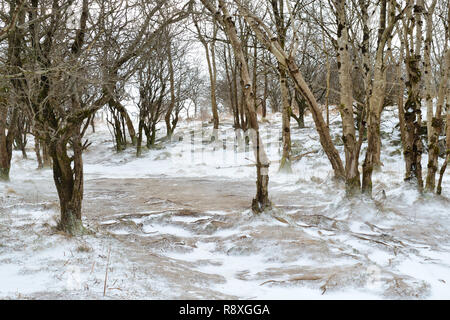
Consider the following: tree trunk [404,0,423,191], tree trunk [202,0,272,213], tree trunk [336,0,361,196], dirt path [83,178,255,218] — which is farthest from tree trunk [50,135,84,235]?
tree trunk [404,0,423,191]

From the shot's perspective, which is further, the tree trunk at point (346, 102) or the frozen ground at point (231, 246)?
the tree trunk at point (346, 102)

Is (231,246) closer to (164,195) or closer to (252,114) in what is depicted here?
(252,114)

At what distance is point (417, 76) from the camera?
681 centimetres

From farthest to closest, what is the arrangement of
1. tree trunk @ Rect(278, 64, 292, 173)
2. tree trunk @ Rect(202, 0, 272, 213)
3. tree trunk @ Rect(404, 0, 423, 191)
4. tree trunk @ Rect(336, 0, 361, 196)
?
tree trunk @ Rect(278, 64, 292, 173) → tree trunk @ Rect(336, 0, 361, 196) → tree trunk @ Rect(404, 0, 423, 191) → tree trunk @ Rect(202, 0, 272, 213)

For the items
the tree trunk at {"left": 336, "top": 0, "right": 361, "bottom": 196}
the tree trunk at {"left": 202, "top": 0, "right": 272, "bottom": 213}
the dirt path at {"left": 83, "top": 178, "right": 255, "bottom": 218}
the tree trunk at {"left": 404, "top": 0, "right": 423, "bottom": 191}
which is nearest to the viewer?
the tree trunk at {"left": 202, "top": 0, "right": 272, "bottom": 213}

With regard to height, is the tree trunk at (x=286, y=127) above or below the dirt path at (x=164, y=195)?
above

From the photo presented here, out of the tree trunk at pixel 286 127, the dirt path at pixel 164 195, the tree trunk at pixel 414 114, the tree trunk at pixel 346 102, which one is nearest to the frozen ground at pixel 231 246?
the dirt path at pixel 164 195

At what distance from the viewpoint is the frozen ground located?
3.30 metres

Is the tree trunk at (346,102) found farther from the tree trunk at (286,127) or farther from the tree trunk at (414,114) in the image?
the tree trunk at (286,127)

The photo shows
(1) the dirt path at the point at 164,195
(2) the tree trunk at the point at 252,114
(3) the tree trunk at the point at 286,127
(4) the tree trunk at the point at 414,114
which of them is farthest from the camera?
(3) the tree trunk at the point at 286,127

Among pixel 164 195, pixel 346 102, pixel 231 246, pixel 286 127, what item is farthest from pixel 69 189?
pixel 286 127

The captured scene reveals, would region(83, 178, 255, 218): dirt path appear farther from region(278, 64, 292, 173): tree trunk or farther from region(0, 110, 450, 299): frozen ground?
region(278, 64, 292, 173): tree trunk

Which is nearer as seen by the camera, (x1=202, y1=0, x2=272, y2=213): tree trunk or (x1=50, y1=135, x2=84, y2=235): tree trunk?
(x1=50, y1=135, x2=84, y2=235): tree trunk

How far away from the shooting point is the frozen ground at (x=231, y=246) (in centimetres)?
330
